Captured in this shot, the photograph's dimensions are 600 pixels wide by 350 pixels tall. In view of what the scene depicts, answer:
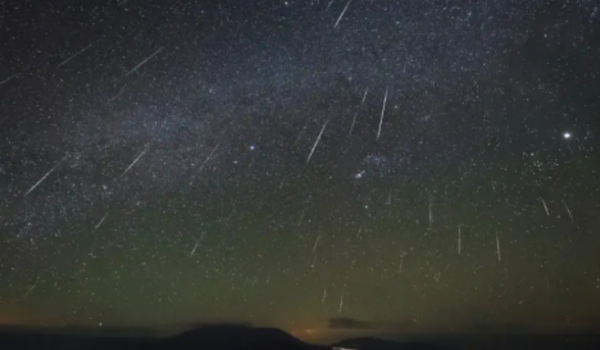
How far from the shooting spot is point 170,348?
602 ft

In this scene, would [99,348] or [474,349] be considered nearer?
[474,349]

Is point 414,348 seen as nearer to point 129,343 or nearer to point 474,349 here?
point 474,349

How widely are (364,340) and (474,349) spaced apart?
163ft

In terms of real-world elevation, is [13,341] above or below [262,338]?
below

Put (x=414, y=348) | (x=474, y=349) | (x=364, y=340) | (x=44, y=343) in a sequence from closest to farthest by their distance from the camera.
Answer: (x=474, y=349)
(x=44, y=343)
(x=364, y=340)
(x=414, y=348)

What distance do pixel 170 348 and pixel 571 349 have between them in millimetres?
120745

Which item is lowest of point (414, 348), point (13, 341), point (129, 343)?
point (13, 341)

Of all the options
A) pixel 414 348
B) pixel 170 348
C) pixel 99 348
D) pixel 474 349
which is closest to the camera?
pixel 474 349

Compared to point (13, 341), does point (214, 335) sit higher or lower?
higher

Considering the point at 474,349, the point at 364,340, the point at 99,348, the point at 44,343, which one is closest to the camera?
the point at 474,349

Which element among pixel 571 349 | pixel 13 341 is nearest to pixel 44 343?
pixel 13 341

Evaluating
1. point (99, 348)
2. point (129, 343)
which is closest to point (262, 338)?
point (129, 343)

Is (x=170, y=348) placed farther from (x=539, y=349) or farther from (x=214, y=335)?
(x=539, y=349)

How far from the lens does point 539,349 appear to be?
12275 cm
